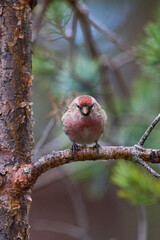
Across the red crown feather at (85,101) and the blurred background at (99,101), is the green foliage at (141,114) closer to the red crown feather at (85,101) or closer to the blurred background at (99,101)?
the blurred background at (99,101)

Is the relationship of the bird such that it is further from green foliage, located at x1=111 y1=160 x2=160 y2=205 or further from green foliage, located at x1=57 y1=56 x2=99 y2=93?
green foliage, located at x1=57 y1=56 x2=99 y2=93

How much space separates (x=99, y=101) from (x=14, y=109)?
1469 mm

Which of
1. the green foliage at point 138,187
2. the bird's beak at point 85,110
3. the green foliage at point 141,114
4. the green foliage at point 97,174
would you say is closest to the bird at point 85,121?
the bird's beak at point 85,110

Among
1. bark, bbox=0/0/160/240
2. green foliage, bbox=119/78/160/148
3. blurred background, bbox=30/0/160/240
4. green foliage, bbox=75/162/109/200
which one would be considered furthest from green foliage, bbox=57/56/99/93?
bark, bbox=0/0/160/240

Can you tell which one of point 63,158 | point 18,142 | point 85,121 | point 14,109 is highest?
point 85,121

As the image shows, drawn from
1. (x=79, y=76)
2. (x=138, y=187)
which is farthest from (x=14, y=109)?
(x=79, y=76)

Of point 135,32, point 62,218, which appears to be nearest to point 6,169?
point 62,218

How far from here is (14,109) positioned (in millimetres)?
1416

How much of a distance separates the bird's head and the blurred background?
0.13 m

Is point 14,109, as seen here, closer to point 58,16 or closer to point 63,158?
point 63,158

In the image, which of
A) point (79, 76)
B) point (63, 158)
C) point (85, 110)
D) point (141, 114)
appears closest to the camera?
point (63, 158)

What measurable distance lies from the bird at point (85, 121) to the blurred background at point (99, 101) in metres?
0.11

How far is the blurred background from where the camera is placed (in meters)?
1.92

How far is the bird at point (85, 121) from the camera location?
1.80m
